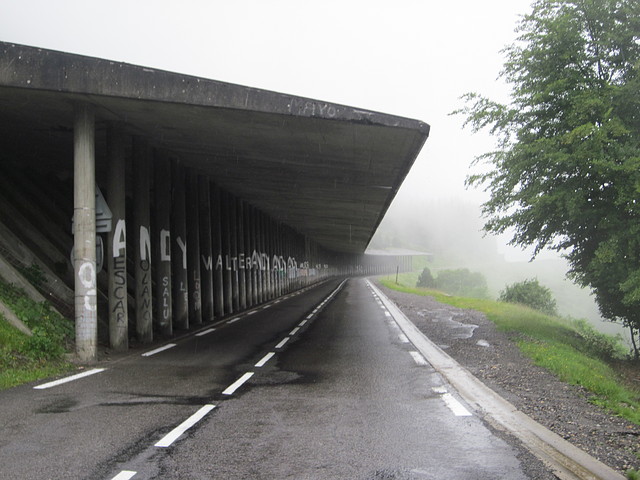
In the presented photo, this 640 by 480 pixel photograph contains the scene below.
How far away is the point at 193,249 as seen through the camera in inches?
801

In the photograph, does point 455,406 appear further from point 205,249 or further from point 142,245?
point 205,249

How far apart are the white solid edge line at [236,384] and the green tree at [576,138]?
1093 cm

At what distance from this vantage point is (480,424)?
234 inches

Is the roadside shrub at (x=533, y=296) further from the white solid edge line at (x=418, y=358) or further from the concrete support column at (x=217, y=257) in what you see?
the white solid edge line at (x=418, y=358)

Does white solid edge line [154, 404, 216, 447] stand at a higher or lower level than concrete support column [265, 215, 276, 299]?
lower

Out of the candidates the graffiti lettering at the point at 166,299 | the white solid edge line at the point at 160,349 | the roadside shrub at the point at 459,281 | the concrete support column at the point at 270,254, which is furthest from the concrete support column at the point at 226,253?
the roadside shrub at the point at 459,281

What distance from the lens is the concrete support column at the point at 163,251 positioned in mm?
15742

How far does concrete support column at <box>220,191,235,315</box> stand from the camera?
2478 centimetres

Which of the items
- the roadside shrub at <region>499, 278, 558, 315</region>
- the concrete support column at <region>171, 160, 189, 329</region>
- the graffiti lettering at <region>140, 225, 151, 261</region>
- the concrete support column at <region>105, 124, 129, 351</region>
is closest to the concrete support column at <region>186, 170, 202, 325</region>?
the concrete support column at <region>171, 160, 189, 329</region>

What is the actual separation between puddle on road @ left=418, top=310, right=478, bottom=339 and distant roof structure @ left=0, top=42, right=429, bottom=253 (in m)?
4.98

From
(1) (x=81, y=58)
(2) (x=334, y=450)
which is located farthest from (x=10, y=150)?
(2) (x=334, y=450)

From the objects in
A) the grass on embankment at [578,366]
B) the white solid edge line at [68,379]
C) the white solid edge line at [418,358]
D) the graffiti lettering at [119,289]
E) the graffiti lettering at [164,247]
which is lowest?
the grass on embankment at [578,366]

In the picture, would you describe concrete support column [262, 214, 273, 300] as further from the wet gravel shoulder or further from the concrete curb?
the concrete curb

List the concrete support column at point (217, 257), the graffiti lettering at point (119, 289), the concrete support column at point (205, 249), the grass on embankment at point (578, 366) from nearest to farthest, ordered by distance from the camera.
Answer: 1. the grass on embankment at point (578, 366)
2. the graffiti lettering at point (119, 289)
3. the concrete support column at point (205, 249)
4. the concrete support column at point (217, 257)
